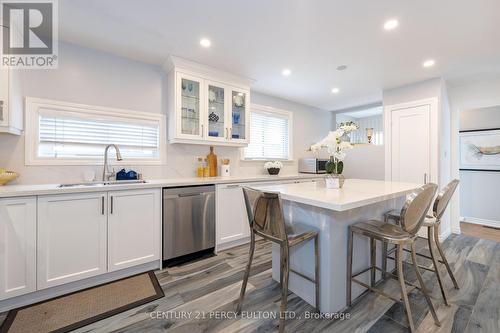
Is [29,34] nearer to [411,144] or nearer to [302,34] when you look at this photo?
[302,34]

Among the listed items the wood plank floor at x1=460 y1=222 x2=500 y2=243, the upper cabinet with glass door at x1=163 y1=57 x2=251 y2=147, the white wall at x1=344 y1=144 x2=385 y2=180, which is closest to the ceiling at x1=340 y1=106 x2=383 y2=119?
the white wall at x1=344 y1=144 x2=385 y2=180

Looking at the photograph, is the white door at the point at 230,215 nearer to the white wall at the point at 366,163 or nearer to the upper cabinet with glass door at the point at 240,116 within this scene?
the upper cabinet with glass door at the point at 240,116

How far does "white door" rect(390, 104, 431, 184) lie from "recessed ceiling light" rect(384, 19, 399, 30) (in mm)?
1932

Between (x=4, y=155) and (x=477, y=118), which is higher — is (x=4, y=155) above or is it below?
Result: below

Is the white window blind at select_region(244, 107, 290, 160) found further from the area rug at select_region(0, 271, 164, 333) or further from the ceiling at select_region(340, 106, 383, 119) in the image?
the area rug at select_region(0, 271, 164, 333)

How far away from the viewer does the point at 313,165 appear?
14.1 feet

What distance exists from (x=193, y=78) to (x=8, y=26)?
170 cm

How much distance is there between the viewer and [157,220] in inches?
92.6

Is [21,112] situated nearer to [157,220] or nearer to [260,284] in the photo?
[157,220]

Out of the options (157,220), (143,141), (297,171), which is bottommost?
(157,220)

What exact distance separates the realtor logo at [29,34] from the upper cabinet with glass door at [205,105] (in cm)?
114

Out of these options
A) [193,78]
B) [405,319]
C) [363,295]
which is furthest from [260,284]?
[193,78]

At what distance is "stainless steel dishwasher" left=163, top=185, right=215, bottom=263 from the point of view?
2408 mm

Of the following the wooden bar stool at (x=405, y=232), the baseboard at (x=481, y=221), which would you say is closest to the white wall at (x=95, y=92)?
the wooden bar stool at (x=405, y=232)
